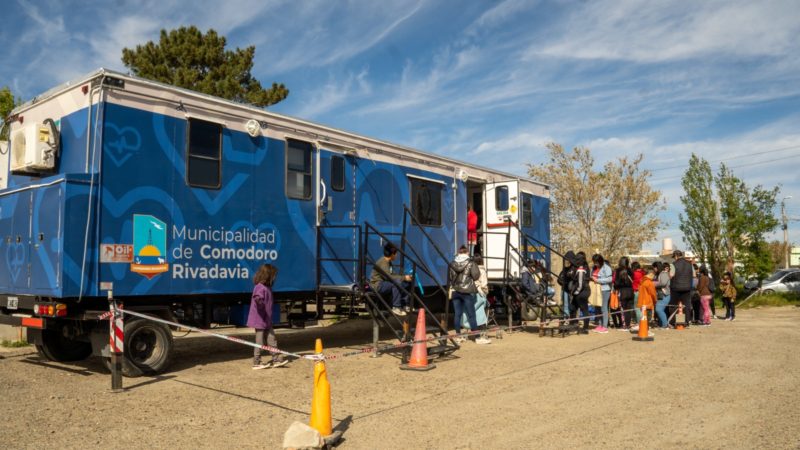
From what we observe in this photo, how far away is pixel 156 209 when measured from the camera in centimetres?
789

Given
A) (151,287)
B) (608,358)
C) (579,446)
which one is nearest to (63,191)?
(151,287)

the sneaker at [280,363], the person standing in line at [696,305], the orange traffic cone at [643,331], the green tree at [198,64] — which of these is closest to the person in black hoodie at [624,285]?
the orange traffic cone at [643,331]

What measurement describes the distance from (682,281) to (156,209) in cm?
1104

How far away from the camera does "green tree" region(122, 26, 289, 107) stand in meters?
20.8

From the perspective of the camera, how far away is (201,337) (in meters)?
12.0

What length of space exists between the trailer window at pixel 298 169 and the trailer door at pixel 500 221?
5479mm

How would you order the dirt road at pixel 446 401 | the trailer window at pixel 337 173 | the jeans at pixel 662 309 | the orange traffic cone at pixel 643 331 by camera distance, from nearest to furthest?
the dirt road at pixel 446 401 < the trailer window at pixel 337 173 < the orange traffic cone at pixel 643 331 < the jeans at pixel 662 309

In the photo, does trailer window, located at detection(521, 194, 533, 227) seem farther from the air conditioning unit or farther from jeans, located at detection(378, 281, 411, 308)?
the air conditioning unit

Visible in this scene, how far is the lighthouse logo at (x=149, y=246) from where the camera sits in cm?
769

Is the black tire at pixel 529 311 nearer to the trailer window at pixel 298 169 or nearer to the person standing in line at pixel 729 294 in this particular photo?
the person standing in line at pixel 729 294

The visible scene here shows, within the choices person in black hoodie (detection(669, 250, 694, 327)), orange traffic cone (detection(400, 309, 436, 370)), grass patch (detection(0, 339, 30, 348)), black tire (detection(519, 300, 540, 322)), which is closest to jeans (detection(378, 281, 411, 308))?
orange traffic cone (detection(400, 309, 436, 370))

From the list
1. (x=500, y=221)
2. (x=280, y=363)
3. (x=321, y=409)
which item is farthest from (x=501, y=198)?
(x=321, y=409)

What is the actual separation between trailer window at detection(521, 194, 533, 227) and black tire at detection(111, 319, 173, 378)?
29.3 feet

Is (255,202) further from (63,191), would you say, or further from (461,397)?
(461,397)
